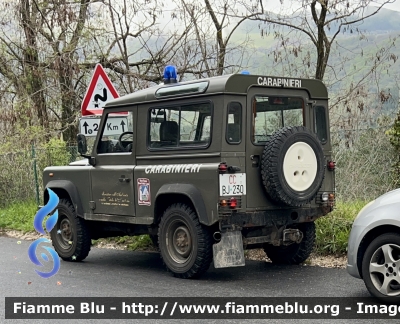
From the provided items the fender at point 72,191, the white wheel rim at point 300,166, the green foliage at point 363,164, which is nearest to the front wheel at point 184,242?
the white wheel rim at point 300,166

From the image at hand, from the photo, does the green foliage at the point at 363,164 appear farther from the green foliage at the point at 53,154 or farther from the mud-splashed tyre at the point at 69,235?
the green foliage at the point at 53,154

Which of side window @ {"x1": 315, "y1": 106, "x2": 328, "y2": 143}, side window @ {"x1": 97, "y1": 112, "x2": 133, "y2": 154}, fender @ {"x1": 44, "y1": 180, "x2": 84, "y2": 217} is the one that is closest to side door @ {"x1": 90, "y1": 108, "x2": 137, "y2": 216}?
side window @ {"x1": 97, "y1": 112, "x2": 133, "y2": 154}

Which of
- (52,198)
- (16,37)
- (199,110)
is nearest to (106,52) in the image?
(16,37)

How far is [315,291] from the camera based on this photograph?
281 inches

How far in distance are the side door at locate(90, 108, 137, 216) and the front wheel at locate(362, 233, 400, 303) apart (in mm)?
3442

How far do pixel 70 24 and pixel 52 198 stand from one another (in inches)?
285

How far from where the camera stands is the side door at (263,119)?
777 cm

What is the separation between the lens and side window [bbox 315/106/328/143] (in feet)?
28.1

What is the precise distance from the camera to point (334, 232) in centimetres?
914

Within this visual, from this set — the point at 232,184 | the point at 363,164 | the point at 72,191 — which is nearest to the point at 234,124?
the point at 232,184

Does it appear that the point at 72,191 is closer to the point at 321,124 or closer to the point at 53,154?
the point at 321,124

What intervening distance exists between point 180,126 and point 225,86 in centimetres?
95

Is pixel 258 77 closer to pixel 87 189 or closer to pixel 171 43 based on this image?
pixel 87 189

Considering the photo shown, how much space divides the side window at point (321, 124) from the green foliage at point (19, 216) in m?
7.24
